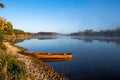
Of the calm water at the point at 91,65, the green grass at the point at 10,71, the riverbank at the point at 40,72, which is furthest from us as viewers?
the calm water at the point at 91,65

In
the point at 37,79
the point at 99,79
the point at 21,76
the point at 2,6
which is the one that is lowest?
the point at 99,79

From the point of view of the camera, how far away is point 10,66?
51.2 ft

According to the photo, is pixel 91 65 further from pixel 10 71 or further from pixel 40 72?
pixel 10 71

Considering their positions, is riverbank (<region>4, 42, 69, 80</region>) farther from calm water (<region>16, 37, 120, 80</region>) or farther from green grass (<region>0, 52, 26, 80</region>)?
calm water (<region>16, 37, 120, 80</region>)

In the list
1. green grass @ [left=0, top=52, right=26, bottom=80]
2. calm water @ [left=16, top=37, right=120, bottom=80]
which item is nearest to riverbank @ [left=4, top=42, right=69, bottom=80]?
green grass @ [left=0, top=52, right=26, bottom=80]

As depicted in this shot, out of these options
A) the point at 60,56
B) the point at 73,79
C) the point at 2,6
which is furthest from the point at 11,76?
the point at 60,56

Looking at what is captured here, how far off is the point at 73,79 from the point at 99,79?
142 inches

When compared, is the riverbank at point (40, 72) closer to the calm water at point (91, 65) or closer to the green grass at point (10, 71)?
the green grass at point (10, 71)

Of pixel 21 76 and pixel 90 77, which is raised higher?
pixel 21 76

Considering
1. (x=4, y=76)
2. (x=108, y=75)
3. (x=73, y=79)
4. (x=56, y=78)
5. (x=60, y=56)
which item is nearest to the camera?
(x=4, y=76)

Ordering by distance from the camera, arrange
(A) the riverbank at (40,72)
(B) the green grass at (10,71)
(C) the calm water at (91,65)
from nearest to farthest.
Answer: (B) the green grass at (10,71), (A) the riverbank at (40,72), (C) the calm water at (91,65)

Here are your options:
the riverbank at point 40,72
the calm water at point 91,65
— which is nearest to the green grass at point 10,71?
the riverbank at point 40,72

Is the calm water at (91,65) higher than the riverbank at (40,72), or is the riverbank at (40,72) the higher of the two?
the riverbank at (40,72)

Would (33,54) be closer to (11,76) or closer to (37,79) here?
(37,79)
